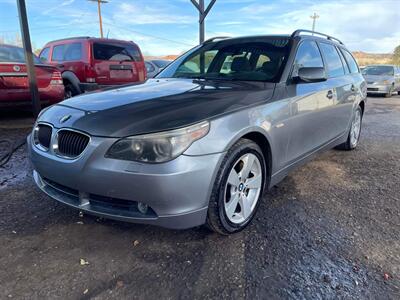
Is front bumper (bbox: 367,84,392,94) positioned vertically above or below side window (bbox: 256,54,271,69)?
below

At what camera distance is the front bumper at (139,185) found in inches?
83.7

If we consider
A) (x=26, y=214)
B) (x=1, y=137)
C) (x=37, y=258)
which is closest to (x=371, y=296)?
(x=37, y=258)

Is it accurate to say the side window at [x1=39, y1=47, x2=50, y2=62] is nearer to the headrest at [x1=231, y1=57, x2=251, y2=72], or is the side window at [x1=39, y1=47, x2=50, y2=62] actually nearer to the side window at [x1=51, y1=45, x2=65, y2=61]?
the side window at [x1=51, y1=45, x2=65, y2=61]

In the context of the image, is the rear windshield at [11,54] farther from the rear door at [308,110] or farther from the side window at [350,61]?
the side window at [350,61]

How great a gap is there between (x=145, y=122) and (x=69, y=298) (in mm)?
1172

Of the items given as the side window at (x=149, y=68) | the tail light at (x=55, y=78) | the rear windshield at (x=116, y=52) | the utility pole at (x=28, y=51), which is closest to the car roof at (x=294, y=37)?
the utility pole at (x=28, y=51)

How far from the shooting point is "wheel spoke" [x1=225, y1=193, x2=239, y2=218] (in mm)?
2600

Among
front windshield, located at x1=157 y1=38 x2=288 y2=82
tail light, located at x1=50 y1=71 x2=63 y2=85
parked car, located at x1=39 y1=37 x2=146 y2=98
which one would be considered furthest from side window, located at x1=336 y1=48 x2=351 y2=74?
tail light, located at x1=50 y1=71 x2=63 y2=85

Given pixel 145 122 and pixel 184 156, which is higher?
pixel 145 122

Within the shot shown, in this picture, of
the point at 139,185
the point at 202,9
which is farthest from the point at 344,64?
the point at 202,9

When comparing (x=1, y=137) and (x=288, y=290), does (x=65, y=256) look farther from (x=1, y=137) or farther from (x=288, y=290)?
(x=1, y=137)

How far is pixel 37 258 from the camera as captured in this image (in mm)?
2369

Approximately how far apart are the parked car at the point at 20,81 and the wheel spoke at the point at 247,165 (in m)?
5.49

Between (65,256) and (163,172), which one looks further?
(65,256)
